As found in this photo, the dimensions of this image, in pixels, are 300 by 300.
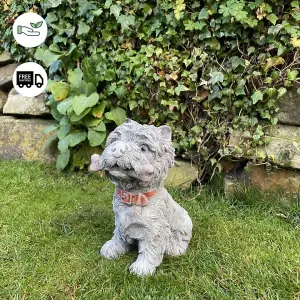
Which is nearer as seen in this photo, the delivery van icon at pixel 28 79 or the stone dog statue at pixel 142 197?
the stone dog statue at pixel 142 197

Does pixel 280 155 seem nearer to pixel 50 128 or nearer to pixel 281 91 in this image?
pixel 281 91

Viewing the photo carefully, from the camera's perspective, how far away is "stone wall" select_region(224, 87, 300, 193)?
362cm

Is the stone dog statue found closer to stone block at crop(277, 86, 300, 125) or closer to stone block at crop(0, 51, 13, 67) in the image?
stone block at crop(277, 86, 300, 125)

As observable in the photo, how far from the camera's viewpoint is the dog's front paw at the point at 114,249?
275 cm

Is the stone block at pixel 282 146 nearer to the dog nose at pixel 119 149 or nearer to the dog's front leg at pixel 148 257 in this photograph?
the dog's front leg at pixel 148 257

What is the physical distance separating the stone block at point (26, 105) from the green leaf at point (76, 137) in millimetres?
734

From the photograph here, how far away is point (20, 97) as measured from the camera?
16.8 feet

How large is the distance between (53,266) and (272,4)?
114 inches

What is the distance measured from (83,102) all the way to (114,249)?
1944 mm

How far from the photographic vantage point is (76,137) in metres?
4.36

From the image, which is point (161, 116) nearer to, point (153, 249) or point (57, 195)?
point (57, 195)

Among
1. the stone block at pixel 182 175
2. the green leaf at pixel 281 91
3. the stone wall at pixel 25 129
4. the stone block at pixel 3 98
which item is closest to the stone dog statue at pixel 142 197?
the stone block at pixel 182 175

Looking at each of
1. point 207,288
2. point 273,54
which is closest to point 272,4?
point 273,54

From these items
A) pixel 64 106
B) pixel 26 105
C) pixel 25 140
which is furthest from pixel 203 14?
pixel 25 140
